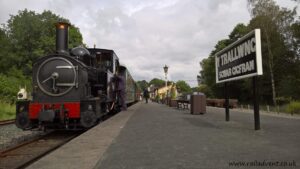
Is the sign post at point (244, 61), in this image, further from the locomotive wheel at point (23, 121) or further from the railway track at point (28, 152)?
the locomotive wheel at point (23, 121)

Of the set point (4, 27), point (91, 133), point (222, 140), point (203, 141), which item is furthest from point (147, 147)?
point (4, 27)

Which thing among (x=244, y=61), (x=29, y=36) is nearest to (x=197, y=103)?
(x=244, y=61)

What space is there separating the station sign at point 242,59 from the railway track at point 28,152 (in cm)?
694

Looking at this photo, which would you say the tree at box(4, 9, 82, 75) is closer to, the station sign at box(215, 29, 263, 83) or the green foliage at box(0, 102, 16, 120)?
the green foliage at box(0, 102, 16, 120)

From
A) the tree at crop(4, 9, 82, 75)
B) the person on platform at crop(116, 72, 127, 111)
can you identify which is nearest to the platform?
the person on platform at crop(116, 72, 127, 111)

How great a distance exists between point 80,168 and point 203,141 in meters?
3.93

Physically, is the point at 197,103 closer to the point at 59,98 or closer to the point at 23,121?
the point at 59,98

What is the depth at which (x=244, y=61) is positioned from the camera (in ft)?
39.0

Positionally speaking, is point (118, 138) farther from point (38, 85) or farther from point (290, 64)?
point (290, 64)

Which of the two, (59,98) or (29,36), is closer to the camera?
(59,98)

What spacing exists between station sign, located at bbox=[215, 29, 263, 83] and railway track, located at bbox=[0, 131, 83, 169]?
6.94 metres

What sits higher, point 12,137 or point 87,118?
point 87,118

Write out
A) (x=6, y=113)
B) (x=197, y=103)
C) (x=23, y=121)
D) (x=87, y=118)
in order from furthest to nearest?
(x=6, y=113) < (x=197, y=103) < (x=23, y=121) < (x=87, y=118)

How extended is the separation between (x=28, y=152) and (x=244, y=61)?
8041 mm
